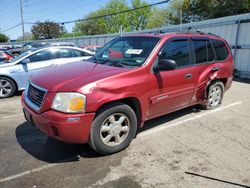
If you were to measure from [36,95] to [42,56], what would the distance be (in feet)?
16.1

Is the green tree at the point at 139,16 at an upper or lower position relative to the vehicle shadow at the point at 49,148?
upper

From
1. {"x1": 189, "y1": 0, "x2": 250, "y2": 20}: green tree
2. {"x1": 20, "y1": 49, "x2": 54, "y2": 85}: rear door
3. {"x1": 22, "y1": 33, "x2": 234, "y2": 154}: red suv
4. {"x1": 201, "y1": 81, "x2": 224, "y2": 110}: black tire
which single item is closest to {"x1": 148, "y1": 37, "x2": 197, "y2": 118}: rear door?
{"x1": 22, "y1": 33, "x2": 234, "y2": 154}: red suv

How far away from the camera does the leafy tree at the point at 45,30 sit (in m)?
75.2

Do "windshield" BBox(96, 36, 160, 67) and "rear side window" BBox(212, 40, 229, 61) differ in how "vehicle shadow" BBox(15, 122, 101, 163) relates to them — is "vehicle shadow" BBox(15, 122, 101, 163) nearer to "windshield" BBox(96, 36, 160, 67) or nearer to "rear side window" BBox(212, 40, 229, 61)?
"windshield" BBox(96, 36, 160, 67)

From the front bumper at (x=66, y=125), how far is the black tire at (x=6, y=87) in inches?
191

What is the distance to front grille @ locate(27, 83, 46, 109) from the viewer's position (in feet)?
11.5

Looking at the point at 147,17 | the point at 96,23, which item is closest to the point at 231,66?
the point at 147,17

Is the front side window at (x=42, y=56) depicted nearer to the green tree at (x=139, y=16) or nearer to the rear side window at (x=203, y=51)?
the rear side window at (x=203, y=51)

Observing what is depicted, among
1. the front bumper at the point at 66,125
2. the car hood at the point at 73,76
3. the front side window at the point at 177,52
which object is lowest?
the front bumper at the point at 66,125

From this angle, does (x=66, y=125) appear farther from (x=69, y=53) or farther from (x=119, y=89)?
(x=69, y=53)

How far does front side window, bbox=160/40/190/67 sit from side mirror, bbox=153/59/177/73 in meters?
0.23

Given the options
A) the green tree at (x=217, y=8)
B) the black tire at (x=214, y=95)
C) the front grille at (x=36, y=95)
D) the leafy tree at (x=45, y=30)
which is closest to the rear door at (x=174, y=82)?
the black tire at (x=214, y=95)

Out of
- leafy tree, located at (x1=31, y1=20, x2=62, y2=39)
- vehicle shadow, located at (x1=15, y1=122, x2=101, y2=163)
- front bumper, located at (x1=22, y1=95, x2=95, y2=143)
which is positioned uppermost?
leafy tree, located at (x1=31, y1=20, x2=62, y2=39)

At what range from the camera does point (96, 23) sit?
2699 inches
